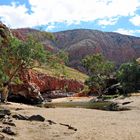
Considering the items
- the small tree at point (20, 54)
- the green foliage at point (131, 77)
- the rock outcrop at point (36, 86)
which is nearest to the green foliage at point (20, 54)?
the small tree at point (20, 54)

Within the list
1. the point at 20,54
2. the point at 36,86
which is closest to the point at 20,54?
the point at 20,54

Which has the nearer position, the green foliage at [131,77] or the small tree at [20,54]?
the small tree at [20,54]

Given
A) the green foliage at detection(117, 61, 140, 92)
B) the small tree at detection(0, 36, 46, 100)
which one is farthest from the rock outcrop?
the small tree at detection(0, 36, 46, 100)

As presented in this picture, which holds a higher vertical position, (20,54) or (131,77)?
(20,54)

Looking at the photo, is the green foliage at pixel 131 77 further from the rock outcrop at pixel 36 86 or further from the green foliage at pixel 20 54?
the green foliage at pixel 20 54

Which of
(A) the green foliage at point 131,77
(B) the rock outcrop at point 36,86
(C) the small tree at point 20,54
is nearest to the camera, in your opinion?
(C) the small tree at point 20,54

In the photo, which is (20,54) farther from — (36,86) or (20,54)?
(36,86)

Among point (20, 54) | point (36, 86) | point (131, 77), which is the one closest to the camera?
point (20, 54)

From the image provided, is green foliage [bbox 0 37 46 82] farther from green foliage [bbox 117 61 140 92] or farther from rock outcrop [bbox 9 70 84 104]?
green foliage [bbox 117 61 140 92]

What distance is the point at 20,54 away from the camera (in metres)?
55.1

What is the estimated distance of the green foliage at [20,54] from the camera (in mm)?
54438

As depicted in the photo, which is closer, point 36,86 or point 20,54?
point 20,54

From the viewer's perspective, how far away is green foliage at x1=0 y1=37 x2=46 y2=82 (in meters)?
54.4

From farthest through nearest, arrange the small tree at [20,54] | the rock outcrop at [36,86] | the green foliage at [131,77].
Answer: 1. the green foliage at [131,77]
2. the rock outcrop at [36,86]
3. the small tree at [20,54]
